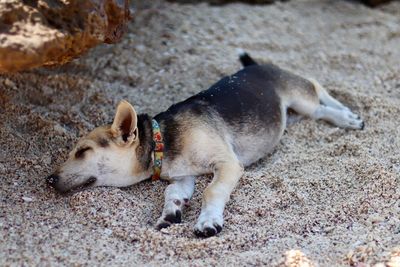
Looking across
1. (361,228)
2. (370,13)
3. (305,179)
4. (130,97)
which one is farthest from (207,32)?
(361,228)

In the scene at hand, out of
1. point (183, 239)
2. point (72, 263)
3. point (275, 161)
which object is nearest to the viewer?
point (72, 263)

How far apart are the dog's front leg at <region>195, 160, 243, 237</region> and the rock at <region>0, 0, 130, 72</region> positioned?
124 centimetres

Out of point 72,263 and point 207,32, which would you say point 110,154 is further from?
point 207,32

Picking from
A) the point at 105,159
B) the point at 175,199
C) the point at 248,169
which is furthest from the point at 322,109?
the point at 105,159

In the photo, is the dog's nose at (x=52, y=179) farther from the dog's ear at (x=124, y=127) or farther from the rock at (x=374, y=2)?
the rock at (x=374, y=2)

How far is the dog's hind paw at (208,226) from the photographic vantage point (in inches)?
159

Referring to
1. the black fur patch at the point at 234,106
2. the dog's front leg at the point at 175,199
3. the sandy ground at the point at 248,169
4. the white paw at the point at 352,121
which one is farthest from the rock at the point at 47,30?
the white paw at the point at 352,121

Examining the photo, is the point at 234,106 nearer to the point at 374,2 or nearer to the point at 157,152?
the point at 157,152

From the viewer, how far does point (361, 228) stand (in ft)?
13.5

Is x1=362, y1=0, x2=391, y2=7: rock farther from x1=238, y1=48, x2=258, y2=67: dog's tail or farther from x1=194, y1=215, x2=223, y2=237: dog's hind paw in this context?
x1=194, y1=215, x2=223, y2=237: dog's hind paw

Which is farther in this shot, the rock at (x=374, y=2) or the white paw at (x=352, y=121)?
the rock at (x=374, y=2)

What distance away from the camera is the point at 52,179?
14.7 ft

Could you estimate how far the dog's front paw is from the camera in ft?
13.3

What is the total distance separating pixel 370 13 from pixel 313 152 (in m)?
3.46
